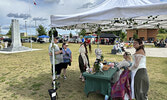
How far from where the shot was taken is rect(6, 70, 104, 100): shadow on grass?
3.72 meters

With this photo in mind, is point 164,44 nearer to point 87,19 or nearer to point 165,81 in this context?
point 165,81

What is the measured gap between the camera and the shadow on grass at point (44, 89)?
3716 mm

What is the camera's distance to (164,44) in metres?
20.9

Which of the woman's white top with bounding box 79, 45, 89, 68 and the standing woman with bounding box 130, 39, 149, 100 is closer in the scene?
the standing woman with bounding box 130, 39, 149, 100

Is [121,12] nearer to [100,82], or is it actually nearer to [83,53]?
[100,82]

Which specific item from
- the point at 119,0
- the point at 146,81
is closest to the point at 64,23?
the point at 119,0

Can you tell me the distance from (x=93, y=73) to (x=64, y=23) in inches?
72.4

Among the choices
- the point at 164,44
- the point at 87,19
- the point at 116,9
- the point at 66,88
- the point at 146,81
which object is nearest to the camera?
the point at 146,81

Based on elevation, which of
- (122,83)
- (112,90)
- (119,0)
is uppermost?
(119,0)

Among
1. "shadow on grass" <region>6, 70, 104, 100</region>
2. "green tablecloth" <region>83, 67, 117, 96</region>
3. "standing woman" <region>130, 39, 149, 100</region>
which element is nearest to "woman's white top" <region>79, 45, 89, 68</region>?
"shadow on grass" <region>6, 70, 104, 100</region>

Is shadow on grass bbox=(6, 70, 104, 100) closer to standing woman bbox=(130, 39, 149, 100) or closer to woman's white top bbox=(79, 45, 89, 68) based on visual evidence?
woman's white top bbox=(79, 45, 89, 68)

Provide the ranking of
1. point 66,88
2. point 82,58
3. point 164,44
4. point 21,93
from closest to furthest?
point 21,93 → point 66,88 → point 82,58 → point 164,44

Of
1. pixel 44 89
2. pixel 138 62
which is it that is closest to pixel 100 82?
pixel 138 62

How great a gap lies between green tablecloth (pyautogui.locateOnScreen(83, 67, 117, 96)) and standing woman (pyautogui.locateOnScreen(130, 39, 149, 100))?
627 mm
